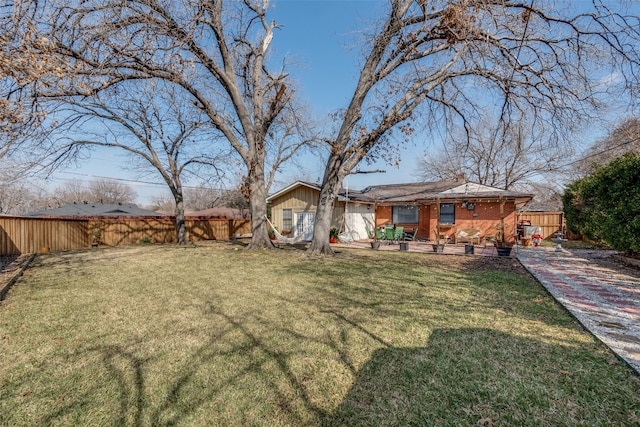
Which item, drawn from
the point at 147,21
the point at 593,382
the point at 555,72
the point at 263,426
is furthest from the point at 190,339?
the point at 555,72

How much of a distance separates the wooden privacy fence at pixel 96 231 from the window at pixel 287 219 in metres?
4.41

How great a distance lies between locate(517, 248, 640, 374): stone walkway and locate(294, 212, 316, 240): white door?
397 inches

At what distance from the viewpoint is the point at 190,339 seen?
130 inches

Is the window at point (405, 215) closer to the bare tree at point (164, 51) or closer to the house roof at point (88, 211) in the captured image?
the bare tree at point (164, 51)

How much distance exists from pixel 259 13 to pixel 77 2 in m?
6.55

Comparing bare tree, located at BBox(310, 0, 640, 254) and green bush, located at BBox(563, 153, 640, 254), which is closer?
bare tree, located at BBox(310, 0, 640, 254)

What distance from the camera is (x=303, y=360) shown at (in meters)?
2.81

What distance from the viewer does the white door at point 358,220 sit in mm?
16156

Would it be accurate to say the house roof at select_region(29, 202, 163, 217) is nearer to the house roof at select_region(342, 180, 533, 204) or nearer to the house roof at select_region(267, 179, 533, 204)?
the house roof at select_region(267, 179, 533, 204)

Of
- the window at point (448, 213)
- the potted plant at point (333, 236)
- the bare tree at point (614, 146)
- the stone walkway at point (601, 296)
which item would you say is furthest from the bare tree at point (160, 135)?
the bare tree at point (614, 146)

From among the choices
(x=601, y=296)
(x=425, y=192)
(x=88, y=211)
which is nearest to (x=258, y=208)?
(x=425, y=192)

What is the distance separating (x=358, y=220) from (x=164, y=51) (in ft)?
40.4

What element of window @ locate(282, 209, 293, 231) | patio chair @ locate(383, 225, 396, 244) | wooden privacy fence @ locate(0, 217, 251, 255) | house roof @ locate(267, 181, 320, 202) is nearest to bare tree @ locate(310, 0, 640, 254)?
patio chair @ locate(383, 225, 396, 244)

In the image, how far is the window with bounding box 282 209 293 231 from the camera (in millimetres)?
17578
